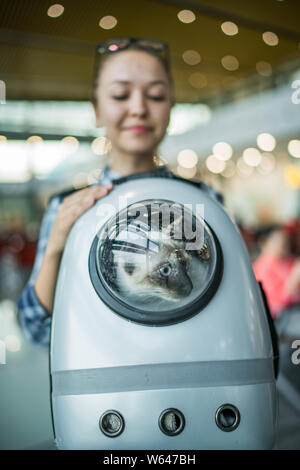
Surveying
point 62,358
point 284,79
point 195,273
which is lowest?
point 62,358

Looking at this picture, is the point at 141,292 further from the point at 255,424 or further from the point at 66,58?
the point at 66,58

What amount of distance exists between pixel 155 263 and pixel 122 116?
297mm

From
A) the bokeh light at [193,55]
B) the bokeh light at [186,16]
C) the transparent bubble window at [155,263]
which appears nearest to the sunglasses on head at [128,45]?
the transparent bubble window at [155,263]

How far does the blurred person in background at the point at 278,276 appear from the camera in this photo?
272 centimetres

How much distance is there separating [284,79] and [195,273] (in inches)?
323

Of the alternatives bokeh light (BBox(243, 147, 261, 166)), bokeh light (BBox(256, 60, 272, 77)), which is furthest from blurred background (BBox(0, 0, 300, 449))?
bokeh light (BBox(243, 147, 261, 166))

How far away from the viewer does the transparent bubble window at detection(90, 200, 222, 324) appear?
0.56m

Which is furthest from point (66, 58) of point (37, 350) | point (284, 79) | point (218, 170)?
point (218, 170)

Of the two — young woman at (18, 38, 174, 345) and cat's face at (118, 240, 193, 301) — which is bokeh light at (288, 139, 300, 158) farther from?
cat's face at (118, 240, 193, 301)

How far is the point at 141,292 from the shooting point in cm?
56

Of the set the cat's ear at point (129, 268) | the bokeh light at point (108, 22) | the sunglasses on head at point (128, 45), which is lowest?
the cat's ear at point (129, 268)

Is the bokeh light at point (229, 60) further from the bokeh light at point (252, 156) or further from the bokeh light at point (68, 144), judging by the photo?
the bokeh light at point (252, 156)

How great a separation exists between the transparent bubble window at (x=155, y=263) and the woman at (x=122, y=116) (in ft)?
0.35

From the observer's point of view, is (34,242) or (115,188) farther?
(34,242)
